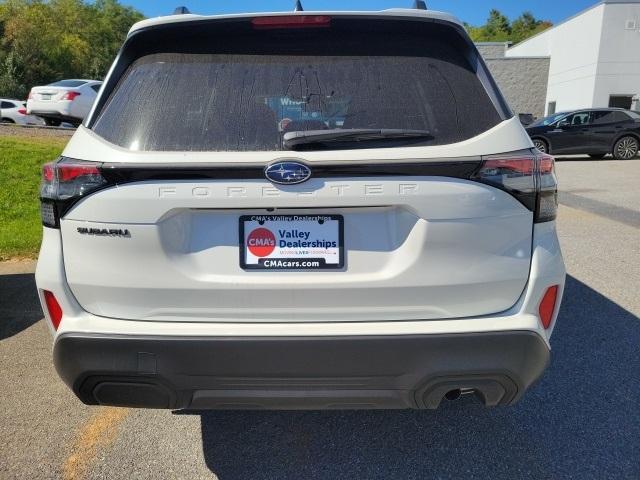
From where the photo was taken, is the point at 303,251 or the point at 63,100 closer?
the point at 303,251

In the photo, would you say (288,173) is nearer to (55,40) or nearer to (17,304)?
(17,304)

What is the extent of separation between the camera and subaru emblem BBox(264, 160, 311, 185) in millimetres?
1931

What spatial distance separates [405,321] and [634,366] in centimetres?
213

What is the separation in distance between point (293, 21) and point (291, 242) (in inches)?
36.7

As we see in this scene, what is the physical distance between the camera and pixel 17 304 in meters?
4.54

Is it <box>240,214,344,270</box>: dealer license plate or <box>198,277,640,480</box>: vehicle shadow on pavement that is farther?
<box>198,277,640,480</box>: vehicle shadow on pavement

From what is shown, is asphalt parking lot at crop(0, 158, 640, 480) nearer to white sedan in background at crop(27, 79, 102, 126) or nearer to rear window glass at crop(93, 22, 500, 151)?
rear window glass at crop(93, 22, 500, 151)

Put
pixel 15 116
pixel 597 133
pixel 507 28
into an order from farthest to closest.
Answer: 1. pixel 507 28
2. pixel 15 116
3. pixel 597 133

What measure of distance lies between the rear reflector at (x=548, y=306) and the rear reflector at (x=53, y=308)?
189cm

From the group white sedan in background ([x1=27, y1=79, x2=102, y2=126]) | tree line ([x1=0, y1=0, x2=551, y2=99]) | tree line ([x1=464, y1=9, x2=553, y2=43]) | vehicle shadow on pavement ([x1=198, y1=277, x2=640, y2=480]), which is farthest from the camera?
tree line ([x1=464, y1=9, x2=553, y2=43])

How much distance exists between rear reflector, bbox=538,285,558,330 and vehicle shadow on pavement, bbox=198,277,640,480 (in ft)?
2.52

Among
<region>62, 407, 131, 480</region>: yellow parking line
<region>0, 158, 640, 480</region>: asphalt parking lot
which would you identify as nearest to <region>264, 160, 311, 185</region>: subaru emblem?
<region>0, 158, 640, 480</region>: asphalt parking lot

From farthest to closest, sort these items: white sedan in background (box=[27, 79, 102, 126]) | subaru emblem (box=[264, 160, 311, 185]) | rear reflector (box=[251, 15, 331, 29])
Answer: white sedan in background (box=[27, 79, 102, 126]), rear reflector (box=[251, 15, 331, 29]), subaru emblem (box=[264, 160, 311, 185])

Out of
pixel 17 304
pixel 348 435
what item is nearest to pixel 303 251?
pixel 348 435
